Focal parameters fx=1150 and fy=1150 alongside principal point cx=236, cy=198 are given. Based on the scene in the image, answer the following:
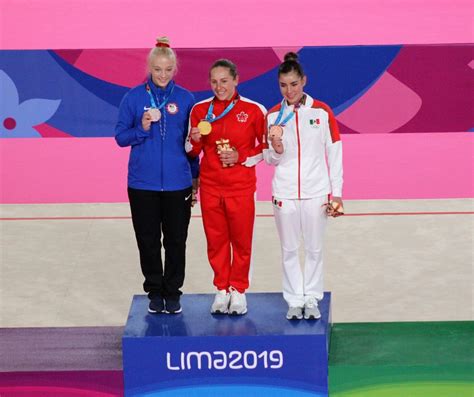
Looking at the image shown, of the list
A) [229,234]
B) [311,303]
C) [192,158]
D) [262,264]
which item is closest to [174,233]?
[229,234]

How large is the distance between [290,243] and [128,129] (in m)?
1.09

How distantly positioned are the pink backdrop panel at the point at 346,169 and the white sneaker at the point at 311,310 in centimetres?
389

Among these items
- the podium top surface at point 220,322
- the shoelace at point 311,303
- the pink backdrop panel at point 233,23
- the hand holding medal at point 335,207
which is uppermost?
the pink backdrop panel at point 233,23

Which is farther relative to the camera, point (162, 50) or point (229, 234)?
point (229, 234)

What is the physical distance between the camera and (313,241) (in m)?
6.35

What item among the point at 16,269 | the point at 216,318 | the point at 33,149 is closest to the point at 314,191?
the point at 216,318

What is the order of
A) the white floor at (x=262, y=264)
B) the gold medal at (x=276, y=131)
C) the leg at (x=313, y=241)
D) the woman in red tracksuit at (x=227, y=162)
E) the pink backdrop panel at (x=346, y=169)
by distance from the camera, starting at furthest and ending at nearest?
the pink backdrop panel at (x=346, y=169), the white floor at (x=262, y=264), the leg at (x=313, y=241), the woman in red tracksuit at (x=227, y=162), the gold medal at (x=276, y=131)

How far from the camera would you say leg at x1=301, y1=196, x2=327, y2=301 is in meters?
6.27

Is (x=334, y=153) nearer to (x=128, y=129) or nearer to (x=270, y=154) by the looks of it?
(x=270, y=154)

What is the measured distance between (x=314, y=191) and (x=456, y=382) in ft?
4.21

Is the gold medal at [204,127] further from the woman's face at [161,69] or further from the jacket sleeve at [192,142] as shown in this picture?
the woman's face at [161,69]

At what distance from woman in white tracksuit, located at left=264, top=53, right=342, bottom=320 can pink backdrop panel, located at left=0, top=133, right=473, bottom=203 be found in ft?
13.0

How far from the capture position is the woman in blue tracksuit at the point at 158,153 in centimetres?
616

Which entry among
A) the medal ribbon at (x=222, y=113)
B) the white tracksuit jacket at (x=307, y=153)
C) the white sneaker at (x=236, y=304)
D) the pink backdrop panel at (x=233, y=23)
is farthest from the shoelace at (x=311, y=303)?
the pink backdrop panel at (x=233, y=23)
